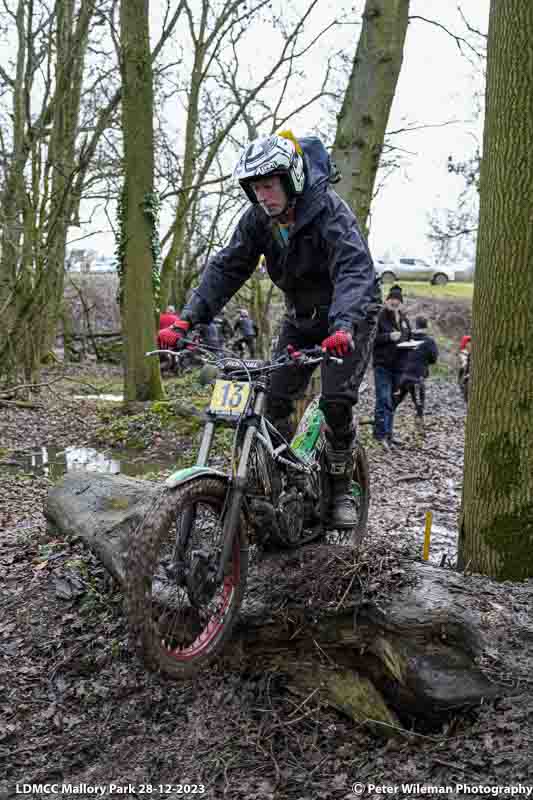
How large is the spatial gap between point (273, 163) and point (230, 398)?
119 cm

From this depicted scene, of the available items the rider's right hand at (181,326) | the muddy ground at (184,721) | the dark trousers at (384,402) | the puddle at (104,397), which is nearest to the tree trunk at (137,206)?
the puddle at (104,397)

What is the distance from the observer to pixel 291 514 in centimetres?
379

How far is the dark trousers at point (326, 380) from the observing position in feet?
13.1

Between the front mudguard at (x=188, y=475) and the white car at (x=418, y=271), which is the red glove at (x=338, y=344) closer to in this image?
the front mudguard at (x=188, y=475)

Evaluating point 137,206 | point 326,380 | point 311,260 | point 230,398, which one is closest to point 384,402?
point 137,206

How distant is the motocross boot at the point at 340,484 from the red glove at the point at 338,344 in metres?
1.11

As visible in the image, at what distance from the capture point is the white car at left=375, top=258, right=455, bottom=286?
37719 millimetres

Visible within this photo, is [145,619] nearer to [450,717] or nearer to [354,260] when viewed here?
[450,717]

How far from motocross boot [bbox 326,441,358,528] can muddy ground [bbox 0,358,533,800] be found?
2.23ft

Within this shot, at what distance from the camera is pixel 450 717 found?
294cm

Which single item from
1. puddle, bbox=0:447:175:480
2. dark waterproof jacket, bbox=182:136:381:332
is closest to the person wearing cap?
puddle, bbox=0:447:175:480

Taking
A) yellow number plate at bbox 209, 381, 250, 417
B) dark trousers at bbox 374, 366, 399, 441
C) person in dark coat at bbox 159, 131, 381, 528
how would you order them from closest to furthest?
yellow number plate at bbox 209, 381, 250, 417 → person in dark coat at bbox 159, 131, 381, 528 → dark trousers at bbox 374, 366, 399, 441

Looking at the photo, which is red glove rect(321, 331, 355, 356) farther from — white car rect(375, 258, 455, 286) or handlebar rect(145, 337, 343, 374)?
white car rect(375, 258, 455, 286)

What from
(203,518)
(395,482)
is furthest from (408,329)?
(203,518)
